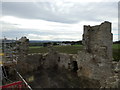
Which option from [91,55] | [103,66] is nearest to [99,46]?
[91,55]

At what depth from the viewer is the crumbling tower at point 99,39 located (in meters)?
10.8

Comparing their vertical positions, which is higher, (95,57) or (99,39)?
(99,39)

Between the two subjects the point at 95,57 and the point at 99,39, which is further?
the point at 95,57

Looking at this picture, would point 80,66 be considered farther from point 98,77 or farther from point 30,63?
point 30,63

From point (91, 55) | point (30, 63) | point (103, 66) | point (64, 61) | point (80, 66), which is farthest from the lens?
point (64, 61)

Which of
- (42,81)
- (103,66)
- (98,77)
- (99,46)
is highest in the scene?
(99,46)

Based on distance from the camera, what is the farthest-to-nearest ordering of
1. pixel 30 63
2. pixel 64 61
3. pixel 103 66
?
pixel 64 61, pixel 30 63, pixel 103 66

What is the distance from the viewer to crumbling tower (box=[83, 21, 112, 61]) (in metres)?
10.8

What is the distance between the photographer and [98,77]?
1091 centimetres

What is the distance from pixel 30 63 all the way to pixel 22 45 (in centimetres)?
267

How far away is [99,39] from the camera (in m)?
11.2

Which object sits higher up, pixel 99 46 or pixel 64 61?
pixel 99 46

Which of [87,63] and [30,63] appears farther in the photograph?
[30,63]

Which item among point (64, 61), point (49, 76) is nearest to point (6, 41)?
point (49, 76)
